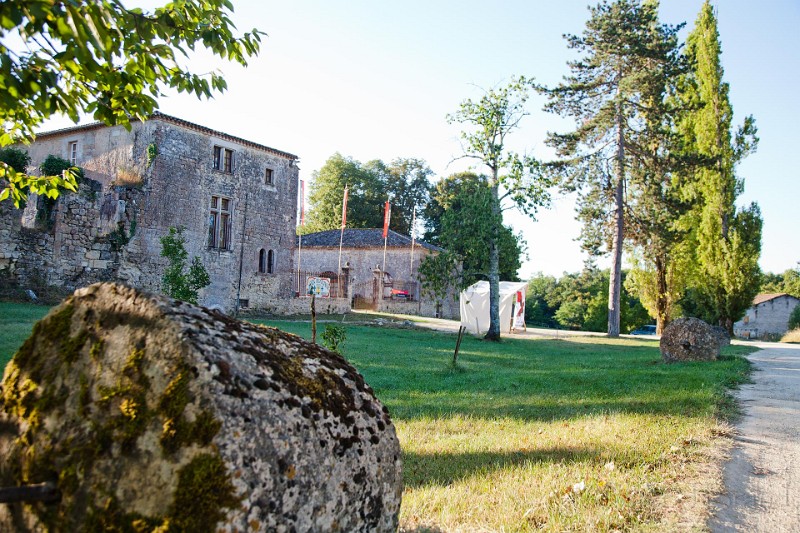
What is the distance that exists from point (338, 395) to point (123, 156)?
2484cm

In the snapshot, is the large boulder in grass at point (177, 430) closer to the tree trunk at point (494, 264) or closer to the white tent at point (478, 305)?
the tree trunk at point (494, 264)

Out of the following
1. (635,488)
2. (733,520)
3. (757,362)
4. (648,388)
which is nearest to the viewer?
(733,520)

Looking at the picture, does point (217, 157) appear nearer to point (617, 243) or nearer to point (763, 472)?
point (617, 243)

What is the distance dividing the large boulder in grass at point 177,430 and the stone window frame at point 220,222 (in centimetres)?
2465

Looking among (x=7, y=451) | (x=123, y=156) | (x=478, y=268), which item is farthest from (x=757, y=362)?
(x=123, y=156)

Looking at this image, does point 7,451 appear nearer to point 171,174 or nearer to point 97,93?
point 97,93

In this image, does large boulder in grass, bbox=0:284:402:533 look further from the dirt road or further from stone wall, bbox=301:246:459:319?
stone wall, bbox=301:246:459:319

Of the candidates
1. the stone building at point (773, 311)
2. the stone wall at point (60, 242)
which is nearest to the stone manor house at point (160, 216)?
the stone wall at point (60, 242)

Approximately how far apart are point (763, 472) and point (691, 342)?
9.66 meters

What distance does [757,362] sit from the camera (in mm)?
14359

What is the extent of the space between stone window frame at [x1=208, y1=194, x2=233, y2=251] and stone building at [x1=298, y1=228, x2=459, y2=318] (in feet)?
40.4

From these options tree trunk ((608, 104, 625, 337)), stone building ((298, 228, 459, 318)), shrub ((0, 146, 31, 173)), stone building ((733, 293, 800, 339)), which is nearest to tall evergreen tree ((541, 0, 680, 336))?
tree trunk ((608, 104, 625, 337))

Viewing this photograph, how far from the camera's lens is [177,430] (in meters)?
1.85

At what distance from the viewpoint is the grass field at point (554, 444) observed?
11.6 ft
